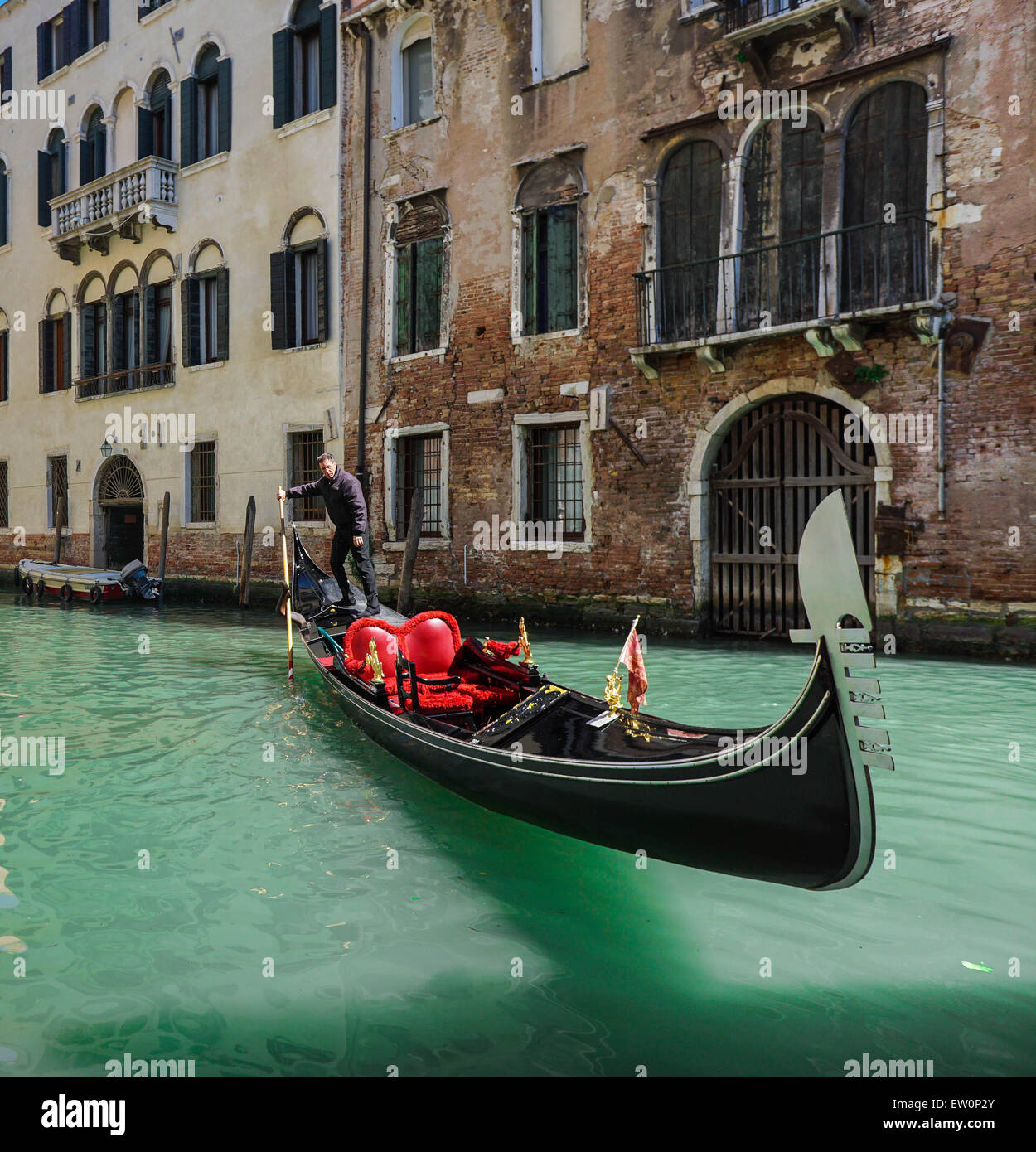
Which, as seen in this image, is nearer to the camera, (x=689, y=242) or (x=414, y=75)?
(x=689, y=242)

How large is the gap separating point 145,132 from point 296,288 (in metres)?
4.50

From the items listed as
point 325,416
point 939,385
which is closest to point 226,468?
point 325,416

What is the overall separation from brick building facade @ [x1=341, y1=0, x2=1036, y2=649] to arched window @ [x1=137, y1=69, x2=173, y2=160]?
13.3 ft

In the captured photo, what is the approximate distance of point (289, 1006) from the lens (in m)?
2.35

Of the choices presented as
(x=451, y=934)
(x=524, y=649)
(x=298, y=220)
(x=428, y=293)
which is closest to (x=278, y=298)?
(x=298, y=220)

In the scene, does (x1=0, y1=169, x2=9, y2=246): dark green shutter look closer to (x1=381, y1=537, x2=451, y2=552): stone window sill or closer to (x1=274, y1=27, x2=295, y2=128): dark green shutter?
(x1=274, y1=27, x2=295, y2=128): dark green shutter

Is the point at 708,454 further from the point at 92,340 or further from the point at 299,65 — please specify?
the point at 92,340

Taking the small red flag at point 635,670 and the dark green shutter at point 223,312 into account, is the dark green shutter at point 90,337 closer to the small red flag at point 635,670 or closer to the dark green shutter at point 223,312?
the dark green shutter at point 223,312

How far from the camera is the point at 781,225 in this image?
8.73 m

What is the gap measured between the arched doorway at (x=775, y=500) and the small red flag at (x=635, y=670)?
5.38 meters

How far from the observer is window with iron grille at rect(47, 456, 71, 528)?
17.0 meters

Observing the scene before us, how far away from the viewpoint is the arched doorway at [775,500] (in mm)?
8602

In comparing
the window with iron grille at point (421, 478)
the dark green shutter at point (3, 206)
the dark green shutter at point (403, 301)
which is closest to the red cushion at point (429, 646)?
the window with iron grille at point (421, 478)
